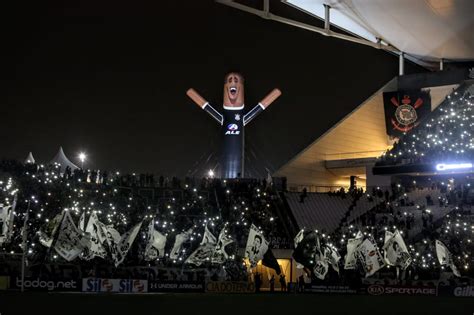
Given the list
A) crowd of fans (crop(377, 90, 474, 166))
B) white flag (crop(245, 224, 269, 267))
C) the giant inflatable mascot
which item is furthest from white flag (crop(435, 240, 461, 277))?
the giant inflatable mascot

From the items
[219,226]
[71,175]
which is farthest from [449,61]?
[71,175]

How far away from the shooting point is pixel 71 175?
43.9 m

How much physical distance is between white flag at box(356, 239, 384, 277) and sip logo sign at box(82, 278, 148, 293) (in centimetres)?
1076

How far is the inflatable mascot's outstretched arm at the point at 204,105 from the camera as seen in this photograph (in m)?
63.4

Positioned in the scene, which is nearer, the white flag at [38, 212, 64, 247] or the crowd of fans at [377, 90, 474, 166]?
the white flag at [38, 212, 64, 247]

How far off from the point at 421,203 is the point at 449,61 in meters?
20.4

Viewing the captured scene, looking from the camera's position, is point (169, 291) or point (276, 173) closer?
point (169, 291)

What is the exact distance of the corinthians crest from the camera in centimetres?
5909

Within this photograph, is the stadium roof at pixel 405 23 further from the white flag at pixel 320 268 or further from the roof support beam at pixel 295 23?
the white flag at pixel 320 268

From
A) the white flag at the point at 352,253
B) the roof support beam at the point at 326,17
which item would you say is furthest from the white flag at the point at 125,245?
the roof support beam at the point at 326,17

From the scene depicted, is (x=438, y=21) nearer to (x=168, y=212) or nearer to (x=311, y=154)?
(x=311, y=154)

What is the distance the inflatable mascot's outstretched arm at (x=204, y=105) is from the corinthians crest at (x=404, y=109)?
43.8 feet

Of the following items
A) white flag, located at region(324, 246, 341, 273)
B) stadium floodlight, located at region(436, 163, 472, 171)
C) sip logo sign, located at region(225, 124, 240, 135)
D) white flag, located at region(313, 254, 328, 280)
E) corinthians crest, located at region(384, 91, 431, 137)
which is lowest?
white flag, located at region(313, 254, 328, 280)

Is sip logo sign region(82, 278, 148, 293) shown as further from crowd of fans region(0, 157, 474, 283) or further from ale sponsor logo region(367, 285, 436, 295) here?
ale sponsor logo region(367, 285, 436, 295)
